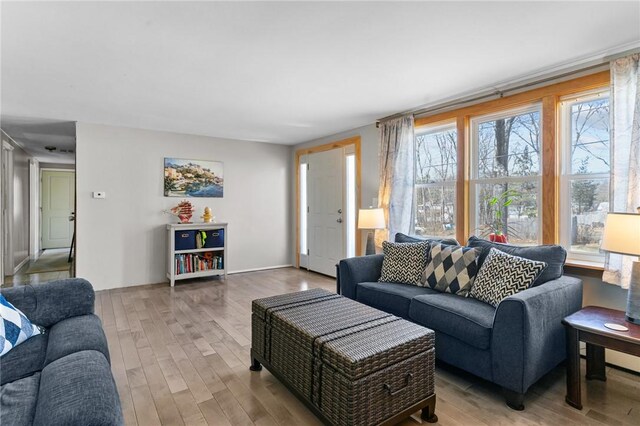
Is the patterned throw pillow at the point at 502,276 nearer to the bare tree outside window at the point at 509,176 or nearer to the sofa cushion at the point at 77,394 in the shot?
the bare tree outside window at the point at 509,176

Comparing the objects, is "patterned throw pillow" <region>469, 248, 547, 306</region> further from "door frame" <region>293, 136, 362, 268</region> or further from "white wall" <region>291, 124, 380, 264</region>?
"door frame" <region>293, 136, 362, 268</region>

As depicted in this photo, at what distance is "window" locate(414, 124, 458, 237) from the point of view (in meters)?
3.57

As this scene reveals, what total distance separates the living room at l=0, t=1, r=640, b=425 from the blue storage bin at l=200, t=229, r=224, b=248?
88mm

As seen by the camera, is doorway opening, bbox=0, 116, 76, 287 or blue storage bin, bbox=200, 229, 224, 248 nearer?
doorway opening, bbox=0, 116, 76, 287

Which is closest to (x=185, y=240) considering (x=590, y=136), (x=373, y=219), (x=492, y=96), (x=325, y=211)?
(x=325, y=211)

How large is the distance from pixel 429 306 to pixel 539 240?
1.32m

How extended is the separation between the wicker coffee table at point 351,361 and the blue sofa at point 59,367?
2.88ft

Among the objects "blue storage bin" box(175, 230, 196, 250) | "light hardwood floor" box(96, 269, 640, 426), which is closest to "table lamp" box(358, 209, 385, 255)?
"light hardwood floor" box(96, 269, 640, 426)

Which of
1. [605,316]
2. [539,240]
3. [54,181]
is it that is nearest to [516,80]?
[539,240]

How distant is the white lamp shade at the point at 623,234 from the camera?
1803 millimetres

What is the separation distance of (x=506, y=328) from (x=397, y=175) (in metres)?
2.26

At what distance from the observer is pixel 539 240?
9.33ft

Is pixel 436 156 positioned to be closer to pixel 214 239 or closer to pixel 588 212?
pixel 588 212

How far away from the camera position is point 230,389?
207 centimetres
